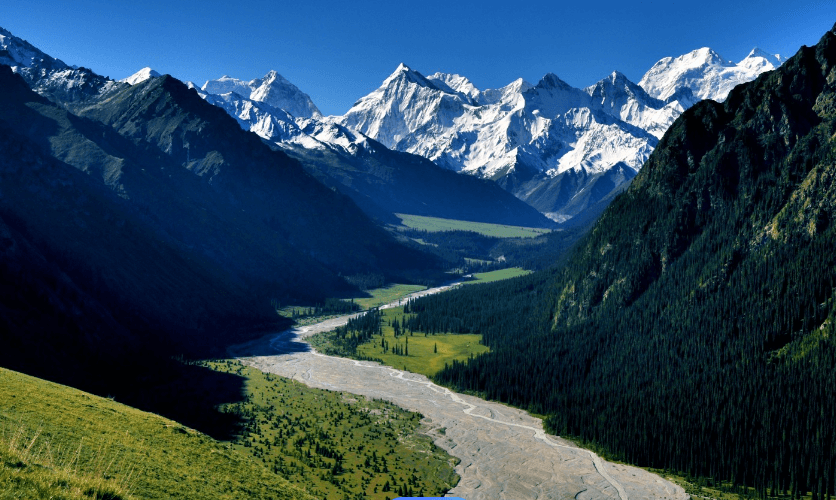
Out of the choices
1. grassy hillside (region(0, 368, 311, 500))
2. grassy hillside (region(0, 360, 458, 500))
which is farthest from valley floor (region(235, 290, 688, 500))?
grassy hillside (region(0, 368, 311, 500))

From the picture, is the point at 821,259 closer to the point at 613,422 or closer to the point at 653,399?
the point at 653,399

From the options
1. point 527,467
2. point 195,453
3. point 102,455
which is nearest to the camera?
point 102,455

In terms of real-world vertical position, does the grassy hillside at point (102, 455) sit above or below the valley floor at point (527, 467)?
above

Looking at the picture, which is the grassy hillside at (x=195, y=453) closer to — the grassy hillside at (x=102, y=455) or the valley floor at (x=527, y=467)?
the grassy hillside at (x=102, y=455)

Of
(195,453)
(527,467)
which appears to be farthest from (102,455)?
(527,467)

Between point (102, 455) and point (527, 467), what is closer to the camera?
point (102, 455)

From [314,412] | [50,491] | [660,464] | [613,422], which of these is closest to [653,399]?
[613,422]

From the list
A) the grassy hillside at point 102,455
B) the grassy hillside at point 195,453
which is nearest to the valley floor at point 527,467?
the grassy hillside at point 195,453

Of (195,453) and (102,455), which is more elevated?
(102,455)

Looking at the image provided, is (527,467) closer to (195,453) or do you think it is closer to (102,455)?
(195,453)

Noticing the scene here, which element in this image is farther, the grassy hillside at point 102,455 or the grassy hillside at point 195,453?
the grassy hillside at point 195,453

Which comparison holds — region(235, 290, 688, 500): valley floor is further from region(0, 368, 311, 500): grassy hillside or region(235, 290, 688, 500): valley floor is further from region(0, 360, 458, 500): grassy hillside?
region(0, 368, 311, 500): grassy hillside
